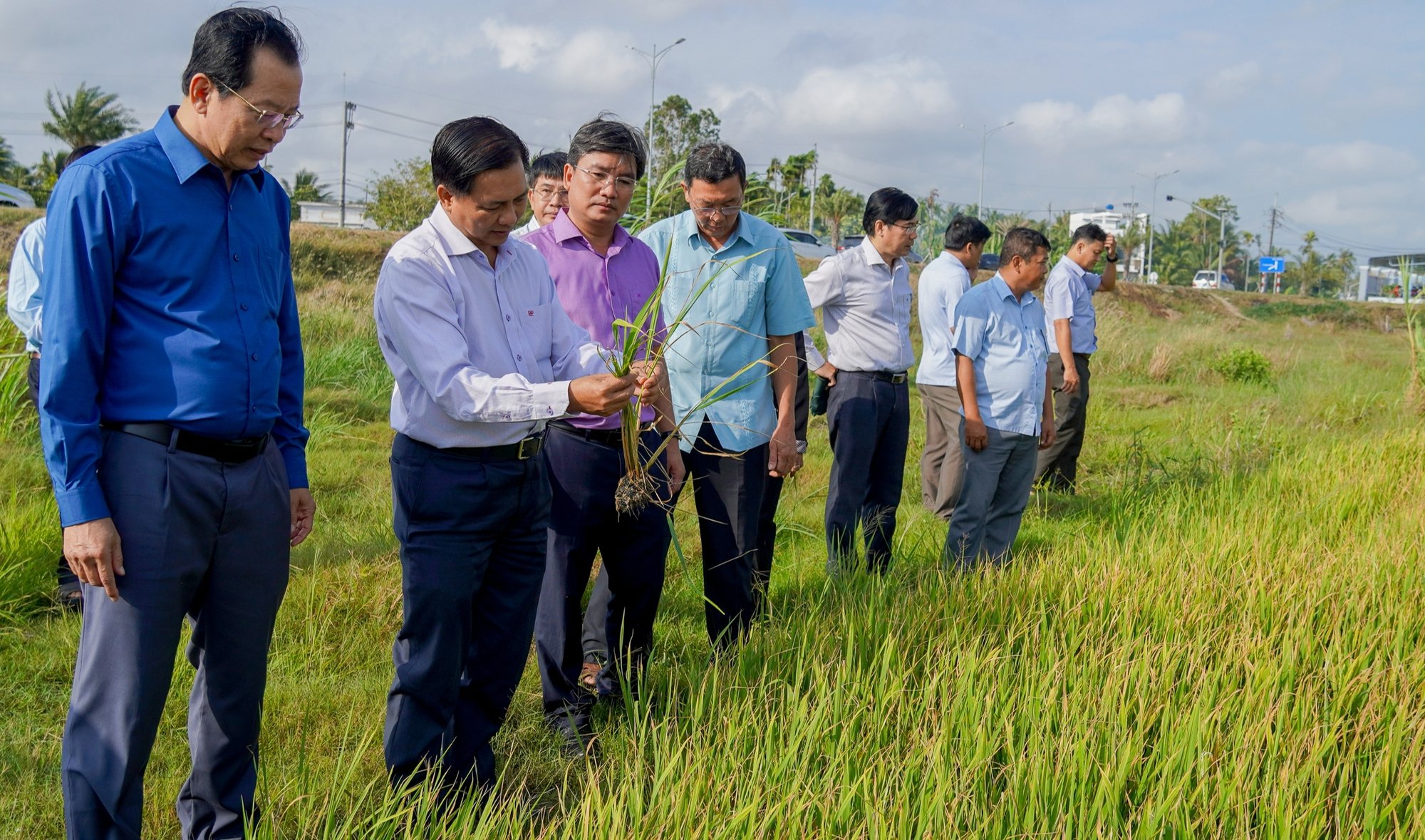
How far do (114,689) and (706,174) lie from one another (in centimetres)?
228

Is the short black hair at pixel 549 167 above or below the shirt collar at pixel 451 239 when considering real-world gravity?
above

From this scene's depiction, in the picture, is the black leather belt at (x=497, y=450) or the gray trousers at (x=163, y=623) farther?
the black leather belt at (x=497, y=450)

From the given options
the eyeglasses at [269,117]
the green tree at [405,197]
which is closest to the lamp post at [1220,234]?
the green tree at [405,197]

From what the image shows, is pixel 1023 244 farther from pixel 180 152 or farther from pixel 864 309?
pixel 180 152

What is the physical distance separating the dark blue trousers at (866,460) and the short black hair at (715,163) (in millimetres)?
1525

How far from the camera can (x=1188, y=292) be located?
31.5 metres

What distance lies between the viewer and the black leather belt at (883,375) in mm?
4973

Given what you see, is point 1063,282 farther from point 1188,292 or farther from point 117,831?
point 1188,292

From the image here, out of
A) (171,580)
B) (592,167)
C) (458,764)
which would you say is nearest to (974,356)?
(592,167)

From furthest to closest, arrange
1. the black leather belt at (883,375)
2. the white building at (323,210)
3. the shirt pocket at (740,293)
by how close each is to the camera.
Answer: the white building at (323,210) < the black leather belt at (883,375) < the shirt pocket at (740,293)

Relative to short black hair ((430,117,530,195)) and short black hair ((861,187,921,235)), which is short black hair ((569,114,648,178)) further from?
short black hair ((861,187,921,235))

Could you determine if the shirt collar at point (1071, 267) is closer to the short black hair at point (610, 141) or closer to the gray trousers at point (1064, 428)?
the gray trousers at point (1064, 428)

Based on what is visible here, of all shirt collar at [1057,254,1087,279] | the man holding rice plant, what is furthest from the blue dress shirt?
shirt collar at [1057,254,1087,279]

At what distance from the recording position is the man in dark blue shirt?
2.12 metres
